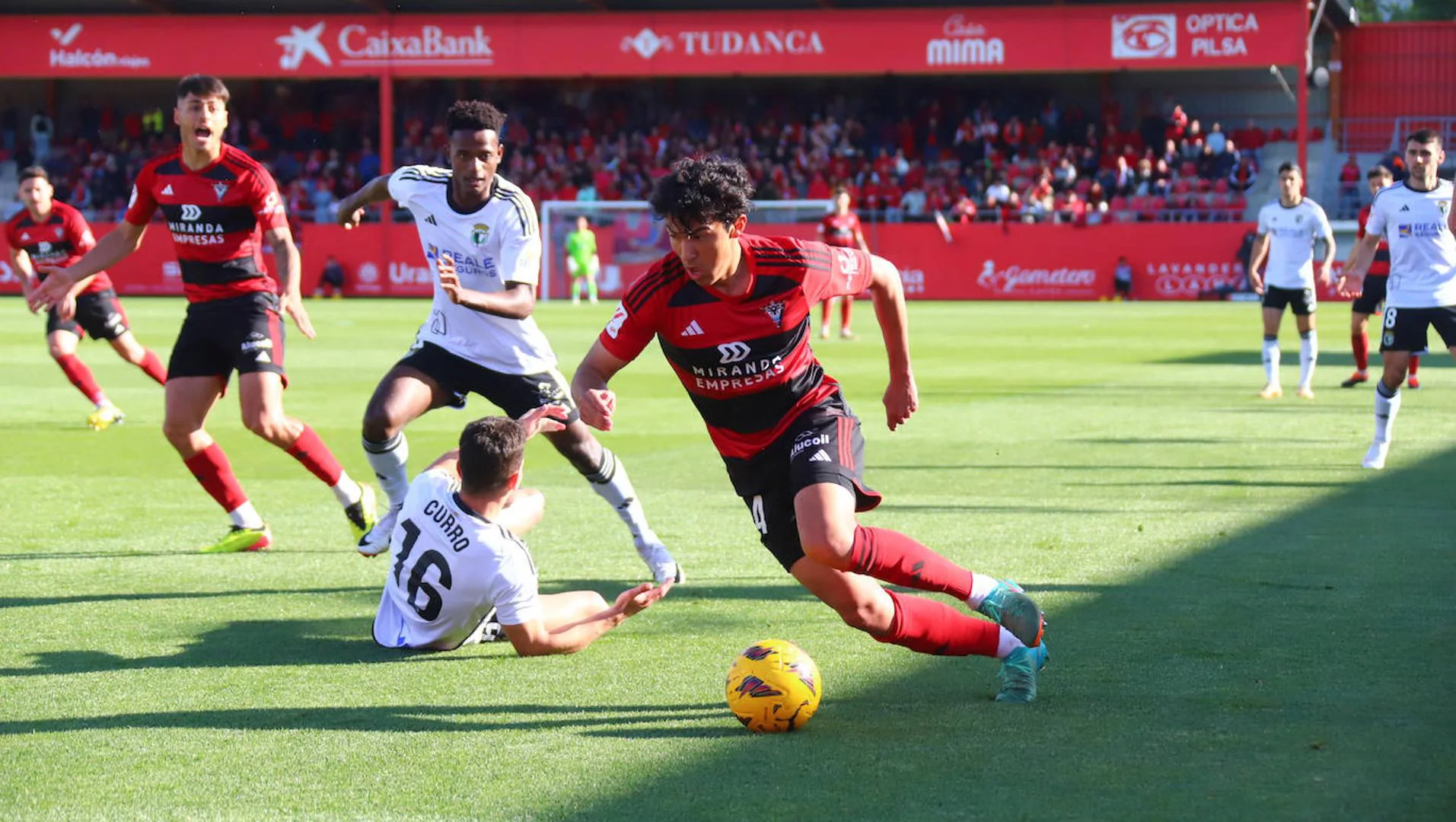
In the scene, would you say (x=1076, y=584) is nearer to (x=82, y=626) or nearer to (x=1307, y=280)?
(x=82, y=626)

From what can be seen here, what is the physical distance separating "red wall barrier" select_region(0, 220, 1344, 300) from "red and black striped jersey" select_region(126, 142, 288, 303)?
29608 millimetres

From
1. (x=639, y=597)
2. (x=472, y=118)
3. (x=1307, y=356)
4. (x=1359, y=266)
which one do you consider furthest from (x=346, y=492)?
(x=1307, y=356)

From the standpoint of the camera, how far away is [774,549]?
18.7 ft

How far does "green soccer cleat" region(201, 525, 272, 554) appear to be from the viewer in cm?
851

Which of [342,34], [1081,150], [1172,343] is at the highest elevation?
[342,34]

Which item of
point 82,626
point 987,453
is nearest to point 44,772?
point 82,626

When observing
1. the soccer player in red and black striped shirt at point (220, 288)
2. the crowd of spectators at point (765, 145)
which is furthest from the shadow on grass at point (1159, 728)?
the crowd of spectators at point (765, 145)

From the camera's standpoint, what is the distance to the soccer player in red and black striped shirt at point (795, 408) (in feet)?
17.4

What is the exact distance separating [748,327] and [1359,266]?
7395 mm

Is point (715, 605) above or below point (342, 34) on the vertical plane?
below

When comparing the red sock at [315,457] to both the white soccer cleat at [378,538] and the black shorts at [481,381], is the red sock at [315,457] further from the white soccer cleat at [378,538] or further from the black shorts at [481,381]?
the black shorts at [481,381]

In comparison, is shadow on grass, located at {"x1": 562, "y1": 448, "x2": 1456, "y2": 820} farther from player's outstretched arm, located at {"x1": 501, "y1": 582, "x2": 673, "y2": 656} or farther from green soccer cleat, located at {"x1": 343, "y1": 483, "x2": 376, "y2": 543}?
green soccer cleat, located at {"x1": 343, "y1": 483, "x2": 376, "y2": 543}

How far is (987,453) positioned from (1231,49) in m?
31.5

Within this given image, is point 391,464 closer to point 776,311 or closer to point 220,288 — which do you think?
point 220,288
